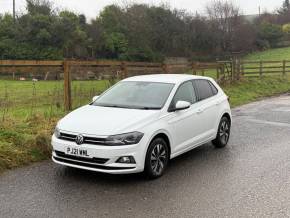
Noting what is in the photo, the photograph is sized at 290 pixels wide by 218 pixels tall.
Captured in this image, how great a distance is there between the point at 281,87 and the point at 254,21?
54604 mm

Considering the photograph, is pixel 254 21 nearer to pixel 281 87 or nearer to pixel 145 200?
pixel 281 87

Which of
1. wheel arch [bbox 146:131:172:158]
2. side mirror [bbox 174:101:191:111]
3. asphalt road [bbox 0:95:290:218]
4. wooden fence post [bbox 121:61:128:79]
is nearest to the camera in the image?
asphalt road [bbox 0:95:290:218]

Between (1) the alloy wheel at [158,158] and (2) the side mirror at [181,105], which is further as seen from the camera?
(2) the side mirror at [181,105]

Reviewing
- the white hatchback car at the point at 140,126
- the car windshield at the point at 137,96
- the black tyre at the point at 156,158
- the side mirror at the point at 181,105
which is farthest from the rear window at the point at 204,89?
the black tyre at the point at 156,158

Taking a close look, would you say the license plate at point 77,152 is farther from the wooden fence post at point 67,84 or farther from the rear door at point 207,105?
the wooden fence post at point 67,84

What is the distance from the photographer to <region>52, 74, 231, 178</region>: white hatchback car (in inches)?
239

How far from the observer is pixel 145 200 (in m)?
5.55

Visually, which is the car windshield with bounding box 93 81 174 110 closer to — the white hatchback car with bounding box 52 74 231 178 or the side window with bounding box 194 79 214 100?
the white hatchback car with bounding box 52 74 231 178

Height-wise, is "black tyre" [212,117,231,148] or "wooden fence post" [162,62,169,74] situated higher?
"wooden fence post" [162,62,169,74]

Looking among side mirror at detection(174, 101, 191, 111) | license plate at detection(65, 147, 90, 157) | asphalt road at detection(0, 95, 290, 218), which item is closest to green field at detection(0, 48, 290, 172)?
asphalt road at detection(0, 95, 290, 218)

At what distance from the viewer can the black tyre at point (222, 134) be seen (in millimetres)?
8745

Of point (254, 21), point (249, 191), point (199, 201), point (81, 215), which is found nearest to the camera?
point (81, 215)

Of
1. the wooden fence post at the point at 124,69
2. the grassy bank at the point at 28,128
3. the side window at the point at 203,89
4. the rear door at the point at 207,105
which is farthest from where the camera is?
the wooden fence post at the point at 124,69

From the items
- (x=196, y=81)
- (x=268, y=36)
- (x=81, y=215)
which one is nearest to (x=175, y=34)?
(x=268, y=36)
